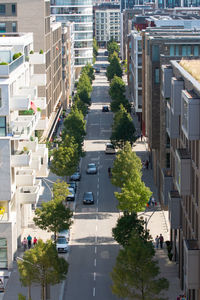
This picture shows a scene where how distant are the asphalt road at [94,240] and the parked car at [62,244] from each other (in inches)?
27.1

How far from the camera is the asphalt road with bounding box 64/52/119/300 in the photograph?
5950 centimetres

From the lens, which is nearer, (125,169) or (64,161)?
(125,169)

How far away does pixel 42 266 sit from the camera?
176ft

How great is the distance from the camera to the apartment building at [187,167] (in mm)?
44903

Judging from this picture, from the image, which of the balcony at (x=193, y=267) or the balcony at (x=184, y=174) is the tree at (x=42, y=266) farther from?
the balcony at (x=193, y=267)

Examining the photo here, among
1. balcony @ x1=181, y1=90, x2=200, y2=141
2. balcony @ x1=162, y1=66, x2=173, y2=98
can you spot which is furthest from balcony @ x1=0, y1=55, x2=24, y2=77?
balcony @ x1=181, y1=90, x2=200, y2=141

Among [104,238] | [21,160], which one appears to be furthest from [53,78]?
[21,160]

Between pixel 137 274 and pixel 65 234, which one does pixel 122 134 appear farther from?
pixel 137 274

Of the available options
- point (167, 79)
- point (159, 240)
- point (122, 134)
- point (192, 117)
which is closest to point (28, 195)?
point (159, 240)

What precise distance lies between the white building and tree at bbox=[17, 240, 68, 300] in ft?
30.0

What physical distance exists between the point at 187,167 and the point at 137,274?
28.2 ft

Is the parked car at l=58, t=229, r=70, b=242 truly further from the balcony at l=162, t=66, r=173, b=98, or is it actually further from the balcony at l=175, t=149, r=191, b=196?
the balcony at l=175, t=149, r=191, b=196

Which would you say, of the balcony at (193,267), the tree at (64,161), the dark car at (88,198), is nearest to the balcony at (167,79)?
the balcony at (193,267)

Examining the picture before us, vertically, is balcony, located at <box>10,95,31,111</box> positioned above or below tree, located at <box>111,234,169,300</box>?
above
